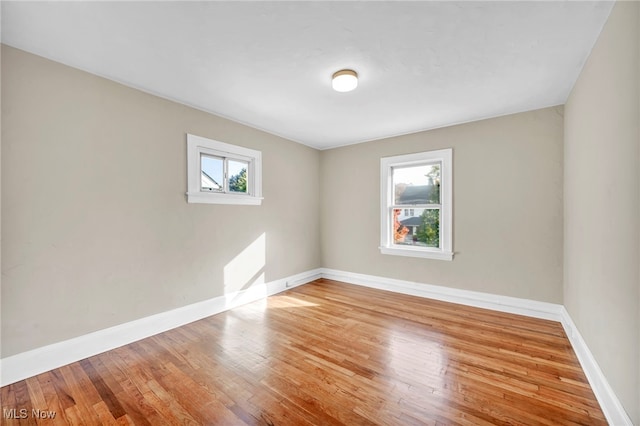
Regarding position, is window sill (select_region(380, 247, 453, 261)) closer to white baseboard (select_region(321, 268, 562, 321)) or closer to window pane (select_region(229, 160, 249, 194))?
white baseboard (select_region(321, 268, 562, 321))

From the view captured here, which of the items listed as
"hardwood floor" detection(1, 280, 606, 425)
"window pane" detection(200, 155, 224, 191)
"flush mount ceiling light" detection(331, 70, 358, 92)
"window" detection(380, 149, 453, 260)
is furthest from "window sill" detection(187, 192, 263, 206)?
"window" detection(380, 149, 453, 260)

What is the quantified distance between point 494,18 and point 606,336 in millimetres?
2155

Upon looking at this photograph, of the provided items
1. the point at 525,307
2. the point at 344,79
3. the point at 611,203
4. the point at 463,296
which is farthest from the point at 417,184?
the point at 611,203

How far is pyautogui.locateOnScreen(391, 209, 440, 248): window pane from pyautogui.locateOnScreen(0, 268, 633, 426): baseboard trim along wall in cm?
63

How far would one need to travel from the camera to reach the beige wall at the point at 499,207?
3049mm

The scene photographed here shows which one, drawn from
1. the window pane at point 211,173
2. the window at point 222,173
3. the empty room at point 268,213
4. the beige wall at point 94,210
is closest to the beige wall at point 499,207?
the empty room at point 268,213

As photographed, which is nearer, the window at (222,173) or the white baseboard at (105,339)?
the white baseboard at (105,339)

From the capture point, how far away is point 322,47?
78.0 inches

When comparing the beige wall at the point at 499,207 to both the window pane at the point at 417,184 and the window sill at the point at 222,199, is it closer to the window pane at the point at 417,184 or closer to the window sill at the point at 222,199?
the window pane at the point at 417,184

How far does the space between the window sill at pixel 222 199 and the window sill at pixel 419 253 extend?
2.16m

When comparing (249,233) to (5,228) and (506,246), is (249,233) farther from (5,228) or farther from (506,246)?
(506,246)

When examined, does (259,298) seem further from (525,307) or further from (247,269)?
(525,307)

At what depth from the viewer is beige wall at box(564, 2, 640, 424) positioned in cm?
135

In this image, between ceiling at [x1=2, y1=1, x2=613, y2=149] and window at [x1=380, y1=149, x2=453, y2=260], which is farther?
window at [x1=380, y1=149, x2=453, y2=260]
